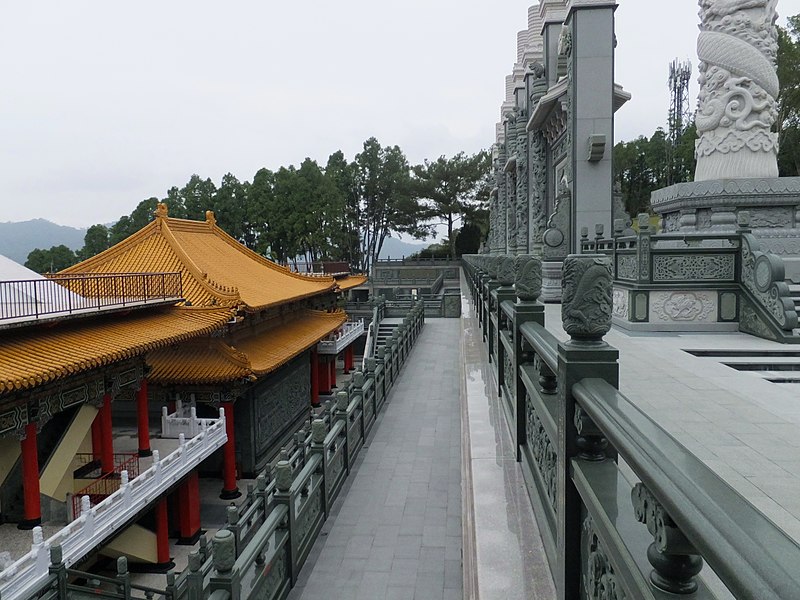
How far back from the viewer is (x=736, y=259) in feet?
27.7

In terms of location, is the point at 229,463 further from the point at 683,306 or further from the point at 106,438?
the point at 683,306

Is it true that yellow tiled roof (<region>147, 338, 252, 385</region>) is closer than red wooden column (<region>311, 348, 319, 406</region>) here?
Yes

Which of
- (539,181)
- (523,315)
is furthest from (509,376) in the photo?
(539,181)

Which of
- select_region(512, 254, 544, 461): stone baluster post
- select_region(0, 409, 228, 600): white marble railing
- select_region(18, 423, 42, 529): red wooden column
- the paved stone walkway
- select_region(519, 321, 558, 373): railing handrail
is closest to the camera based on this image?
select_region(519, 321, 558, 373): railing handrail

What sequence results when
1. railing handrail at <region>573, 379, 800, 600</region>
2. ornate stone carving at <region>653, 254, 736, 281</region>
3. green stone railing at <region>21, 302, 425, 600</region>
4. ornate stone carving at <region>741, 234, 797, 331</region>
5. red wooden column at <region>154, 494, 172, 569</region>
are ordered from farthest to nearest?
red wooden column at <region>154, 494, 172, 569</region> < ornate stone carving at <region>653, 254, 736, 281</region> < ornate stone carving at <region>741, 234, 797, 331</region> < green stone railing at <region>21, 302, 425, 600</region> < railing handrail at <region>573, 379, 800, 600</region>

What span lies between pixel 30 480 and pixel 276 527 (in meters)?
6.61

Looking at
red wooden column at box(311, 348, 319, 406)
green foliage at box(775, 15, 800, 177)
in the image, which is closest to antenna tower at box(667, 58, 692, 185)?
green foliage at box(775, 15, 800, 177)

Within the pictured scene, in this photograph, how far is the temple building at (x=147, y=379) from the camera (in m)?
8.96

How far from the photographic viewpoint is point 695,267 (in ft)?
28.2

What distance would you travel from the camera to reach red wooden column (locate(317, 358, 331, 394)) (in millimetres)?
24094

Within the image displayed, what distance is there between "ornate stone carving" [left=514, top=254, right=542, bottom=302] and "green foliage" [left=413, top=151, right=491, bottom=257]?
51.2 metres

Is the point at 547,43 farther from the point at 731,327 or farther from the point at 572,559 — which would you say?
the point at 572,559

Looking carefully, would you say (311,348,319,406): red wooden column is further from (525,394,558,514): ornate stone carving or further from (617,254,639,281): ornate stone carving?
(525,394,558,514): ornate stone carving

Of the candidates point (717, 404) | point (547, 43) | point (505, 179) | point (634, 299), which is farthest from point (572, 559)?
point (505, 179)
